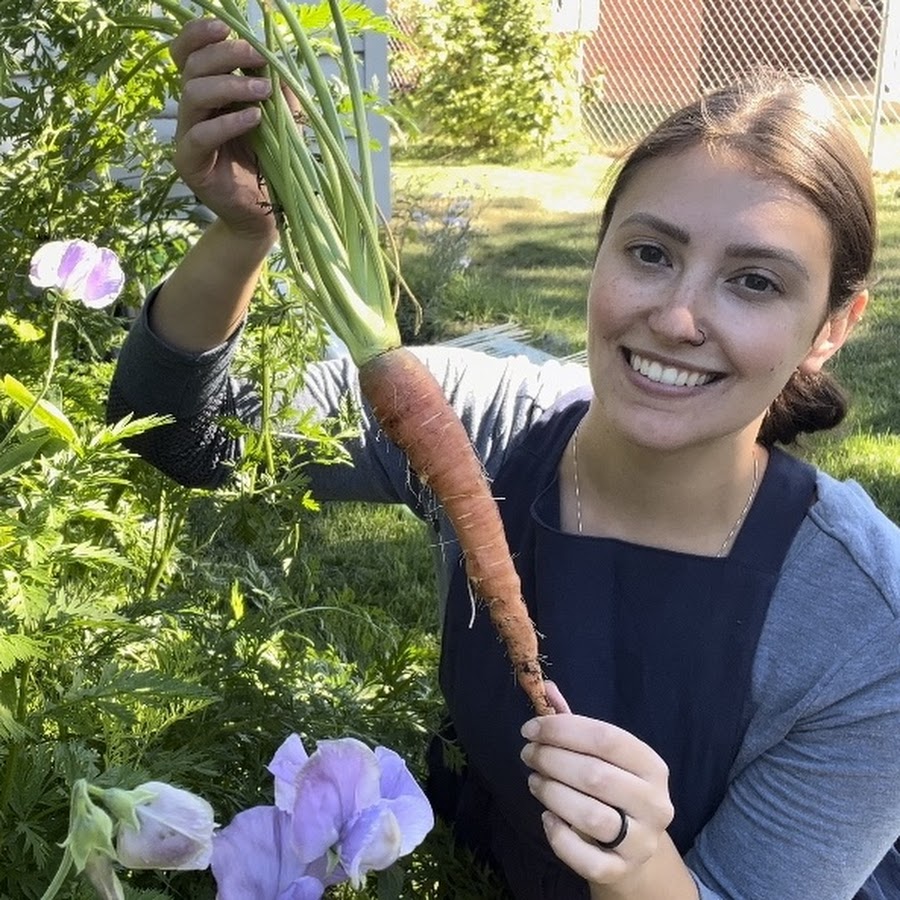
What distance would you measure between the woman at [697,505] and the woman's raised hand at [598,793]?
12 cm

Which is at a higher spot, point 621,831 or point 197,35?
point 197,35

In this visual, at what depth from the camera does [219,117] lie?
4.08ft

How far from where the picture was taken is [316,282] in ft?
3.74

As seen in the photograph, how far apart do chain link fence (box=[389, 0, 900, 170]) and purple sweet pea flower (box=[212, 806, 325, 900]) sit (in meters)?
8.96

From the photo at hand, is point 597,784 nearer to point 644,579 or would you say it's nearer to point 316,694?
point 644,579

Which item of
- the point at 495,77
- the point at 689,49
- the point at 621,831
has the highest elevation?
the point at 621,831

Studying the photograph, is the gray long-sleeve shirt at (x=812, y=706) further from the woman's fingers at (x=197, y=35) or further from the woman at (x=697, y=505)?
the woman's fingers at (x=197, y=35)

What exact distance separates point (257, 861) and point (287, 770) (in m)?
0.06

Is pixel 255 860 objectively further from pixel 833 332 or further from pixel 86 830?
pixel 833 332

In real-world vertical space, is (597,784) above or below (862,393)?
above

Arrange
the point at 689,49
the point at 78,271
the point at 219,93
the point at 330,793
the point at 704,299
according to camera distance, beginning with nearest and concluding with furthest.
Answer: the point at 330,793, the point at 219,93, the point at 704,299, the point at 78,271, the point at 689,49

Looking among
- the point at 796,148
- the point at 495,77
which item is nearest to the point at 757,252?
the point at 796,148

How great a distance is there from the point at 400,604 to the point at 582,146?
21.9 ft

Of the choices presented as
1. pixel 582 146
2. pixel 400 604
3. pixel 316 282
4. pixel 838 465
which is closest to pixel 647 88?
pixel 582 146
